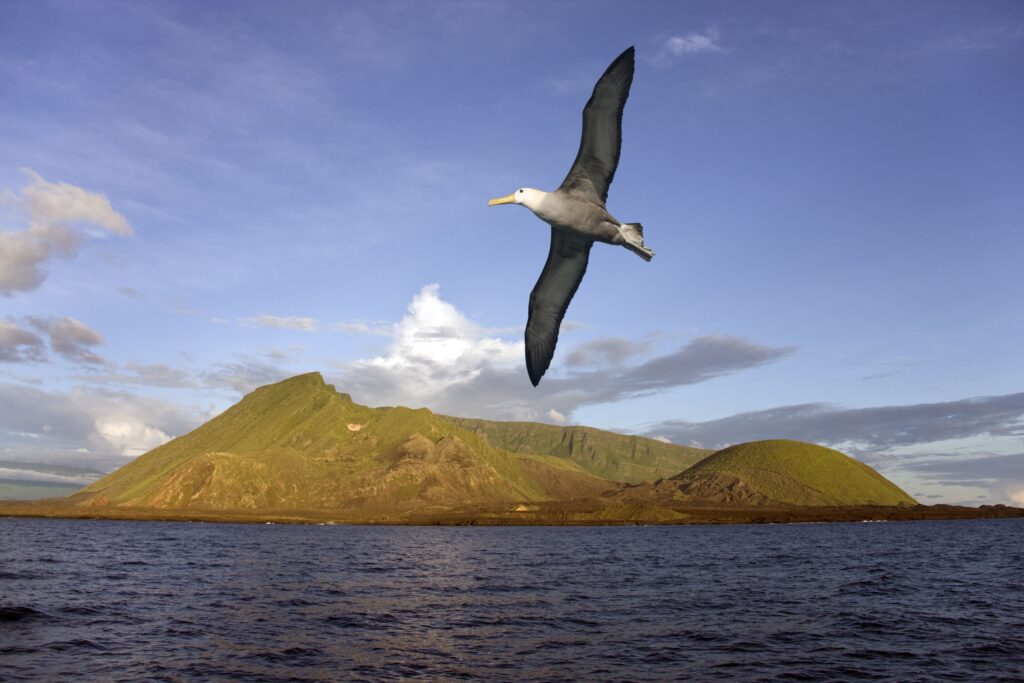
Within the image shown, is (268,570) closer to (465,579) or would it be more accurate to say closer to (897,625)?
(465,579)

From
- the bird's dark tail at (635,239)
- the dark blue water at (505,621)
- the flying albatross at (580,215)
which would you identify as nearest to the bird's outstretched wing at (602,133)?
the flying albatross at (580,215)

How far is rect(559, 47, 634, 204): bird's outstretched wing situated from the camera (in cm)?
1362

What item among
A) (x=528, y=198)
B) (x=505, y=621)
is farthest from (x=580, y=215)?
(x=505, y=621)

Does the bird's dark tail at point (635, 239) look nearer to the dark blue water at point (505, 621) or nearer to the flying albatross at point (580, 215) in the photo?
the flying albatross at point (580, 215)

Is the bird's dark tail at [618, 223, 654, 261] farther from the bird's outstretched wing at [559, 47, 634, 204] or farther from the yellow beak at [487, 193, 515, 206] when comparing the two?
the yellow beak at [487, 193, 515, 206]

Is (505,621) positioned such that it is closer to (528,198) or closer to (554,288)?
(554,288)

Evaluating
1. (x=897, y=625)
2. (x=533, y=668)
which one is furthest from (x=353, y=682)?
(x=897, y=625)

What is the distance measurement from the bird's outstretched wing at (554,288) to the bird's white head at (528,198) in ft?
4.08

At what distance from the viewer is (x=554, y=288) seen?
16750 mm

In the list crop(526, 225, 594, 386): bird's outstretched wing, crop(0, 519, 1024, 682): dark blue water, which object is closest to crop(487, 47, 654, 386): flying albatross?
crop(526, 225, 594, 386): bird's outstretched wing

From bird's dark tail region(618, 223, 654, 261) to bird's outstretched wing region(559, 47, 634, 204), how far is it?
0.81 meters

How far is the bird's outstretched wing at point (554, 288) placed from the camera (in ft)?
53.5

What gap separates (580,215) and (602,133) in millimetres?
1681

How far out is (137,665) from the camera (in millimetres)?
21000
